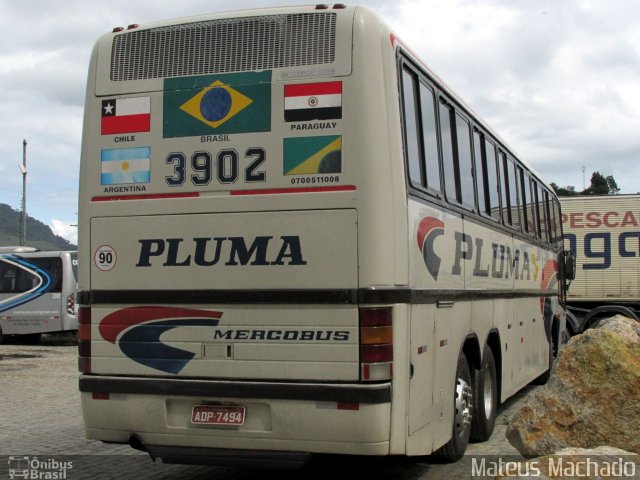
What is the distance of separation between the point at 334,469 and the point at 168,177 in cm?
313

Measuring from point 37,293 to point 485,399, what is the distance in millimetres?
16992

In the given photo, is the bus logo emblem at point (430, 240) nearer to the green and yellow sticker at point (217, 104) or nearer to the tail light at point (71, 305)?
the green and yellow sticker at point (217, 104)

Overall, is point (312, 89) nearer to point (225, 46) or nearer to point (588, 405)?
point (225, 46)

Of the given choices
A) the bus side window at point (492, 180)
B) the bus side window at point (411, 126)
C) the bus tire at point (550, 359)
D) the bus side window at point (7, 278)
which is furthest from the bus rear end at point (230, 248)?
the bus side window at point (7, 278)

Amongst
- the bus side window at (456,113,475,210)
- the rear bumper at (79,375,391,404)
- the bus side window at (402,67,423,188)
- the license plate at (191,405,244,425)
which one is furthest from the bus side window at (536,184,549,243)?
the license plate at (191,405,244,425)

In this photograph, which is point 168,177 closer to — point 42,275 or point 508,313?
point 508,313

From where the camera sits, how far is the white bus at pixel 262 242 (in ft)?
18.3

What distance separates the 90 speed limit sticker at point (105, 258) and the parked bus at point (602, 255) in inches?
622

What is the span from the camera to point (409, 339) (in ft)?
19.0

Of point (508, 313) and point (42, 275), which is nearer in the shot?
point (508, 313)

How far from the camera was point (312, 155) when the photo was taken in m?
5.75

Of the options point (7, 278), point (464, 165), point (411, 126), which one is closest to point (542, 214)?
point (464, 165)

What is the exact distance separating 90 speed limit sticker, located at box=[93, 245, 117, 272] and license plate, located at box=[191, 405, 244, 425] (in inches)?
48.8

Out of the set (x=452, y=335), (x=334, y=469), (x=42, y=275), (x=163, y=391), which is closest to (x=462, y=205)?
(x=452, y=335)
